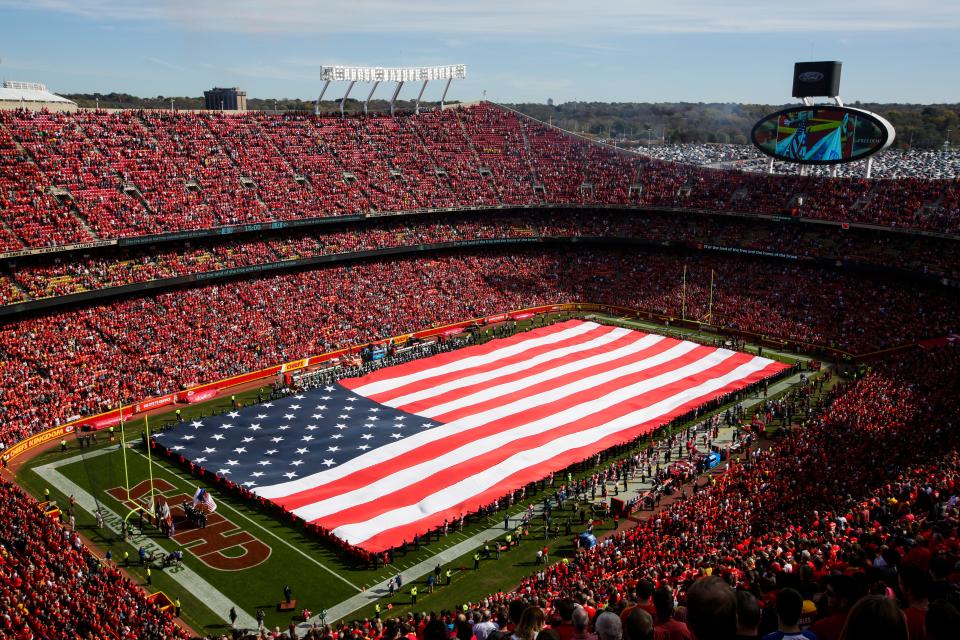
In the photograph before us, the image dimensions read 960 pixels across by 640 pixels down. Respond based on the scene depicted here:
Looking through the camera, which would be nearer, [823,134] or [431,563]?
[431,563]

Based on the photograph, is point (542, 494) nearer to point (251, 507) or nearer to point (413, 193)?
point (251, 507)

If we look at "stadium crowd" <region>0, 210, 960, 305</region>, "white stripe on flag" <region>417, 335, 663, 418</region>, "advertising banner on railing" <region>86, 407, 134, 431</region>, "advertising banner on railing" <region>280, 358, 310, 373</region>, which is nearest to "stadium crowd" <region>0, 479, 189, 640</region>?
"advertising banner on railing" <region>86, 407, 134, 431</region>

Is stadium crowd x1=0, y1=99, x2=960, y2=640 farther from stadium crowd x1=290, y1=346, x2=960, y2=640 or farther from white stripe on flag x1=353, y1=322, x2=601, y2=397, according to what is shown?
white stripe on flag x1=353, y1=322, x2=601, y2=397

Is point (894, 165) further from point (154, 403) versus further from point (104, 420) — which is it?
point (104, 420)

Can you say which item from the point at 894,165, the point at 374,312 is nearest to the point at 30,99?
the point at 374,312

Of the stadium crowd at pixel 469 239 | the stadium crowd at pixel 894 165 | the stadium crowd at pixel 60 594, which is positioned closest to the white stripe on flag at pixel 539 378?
the stadium crowd at pixel 469 239
